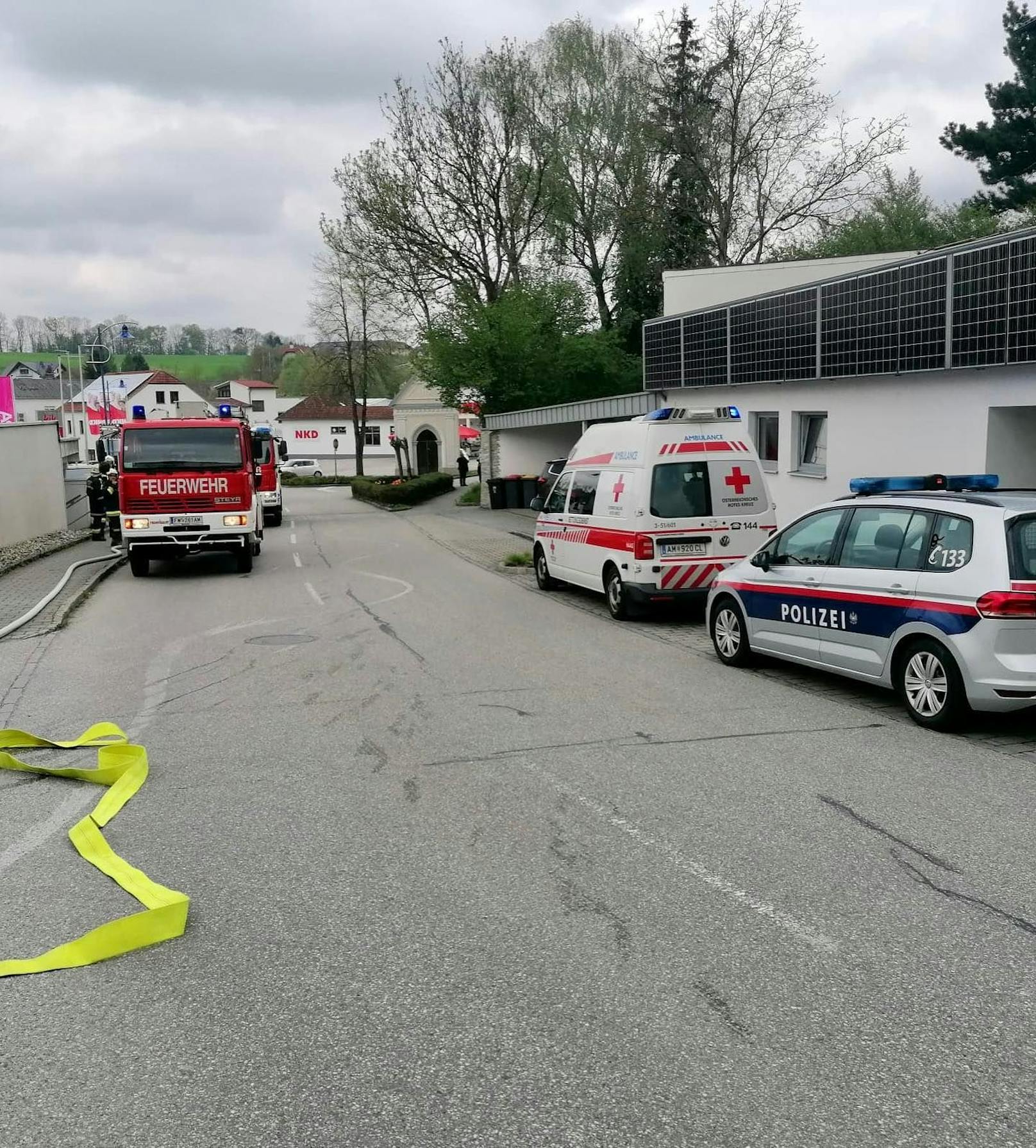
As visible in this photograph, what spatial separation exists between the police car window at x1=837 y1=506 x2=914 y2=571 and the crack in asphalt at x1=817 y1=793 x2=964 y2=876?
2850 mm

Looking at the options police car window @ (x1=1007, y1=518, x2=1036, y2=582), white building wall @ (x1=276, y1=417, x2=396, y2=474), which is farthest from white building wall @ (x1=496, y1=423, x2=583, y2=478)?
white building wall @ (x1=276, y1=417, x2=396, y2=474)

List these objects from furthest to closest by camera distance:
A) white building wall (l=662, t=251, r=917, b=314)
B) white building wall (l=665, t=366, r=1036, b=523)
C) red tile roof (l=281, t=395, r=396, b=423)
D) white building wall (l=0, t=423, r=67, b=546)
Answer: red tile roof (l=281, t=395, r=396, b=423), white building wall (l=662, t=251, r=917, b=314), white building wall (l=0, t=423, r=67, b=546), white building wall (l=665, t=366, r=1036, b=523)

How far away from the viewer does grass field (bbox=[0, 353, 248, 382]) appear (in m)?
137

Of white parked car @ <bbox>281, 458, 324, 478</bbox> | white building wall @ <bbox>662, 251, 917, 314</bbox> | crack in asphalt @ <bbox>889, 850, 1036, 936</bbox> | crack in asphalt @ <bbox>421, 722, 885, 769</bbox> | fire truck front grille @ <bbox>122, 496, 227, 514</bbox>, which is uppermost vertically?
white building wall @ <bbox>662, 251, 917, 314</bbox>

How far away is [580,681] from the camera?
33.6 ft

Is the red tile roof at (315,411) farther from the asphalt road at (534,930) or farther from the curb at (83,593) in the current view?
the asphalt road at (534,930)

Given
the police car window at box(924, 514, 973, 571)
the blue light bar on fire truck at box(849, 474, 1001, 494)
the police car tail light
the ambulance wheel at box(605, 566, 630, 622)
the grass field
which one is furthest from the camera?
the grass field

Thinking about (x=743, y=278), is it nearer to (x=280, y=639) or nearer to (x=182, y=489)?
(x=182, y=489)

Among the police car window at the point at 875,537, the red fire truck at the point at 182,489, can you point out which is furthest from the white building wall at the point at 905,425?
the red fire truck at the point at 182,489

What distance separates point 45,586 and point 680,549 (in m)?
10.5

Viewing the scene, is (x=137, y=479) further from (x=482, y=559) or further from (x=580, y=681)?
(x=580, y=681)

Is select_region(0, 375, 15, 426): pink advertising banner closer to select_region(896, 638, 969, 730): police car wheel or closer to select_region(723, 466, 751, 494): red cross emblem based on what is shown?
select_region(723, 466, 751, 494): red cross emblem

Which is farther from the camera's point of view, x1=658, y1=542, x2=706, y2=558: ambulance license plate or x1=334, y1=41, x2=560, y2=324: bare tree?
x1=334, y1=41, x2=560, y2=324: bare tree

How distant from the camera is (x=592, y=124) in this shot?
143 ft
